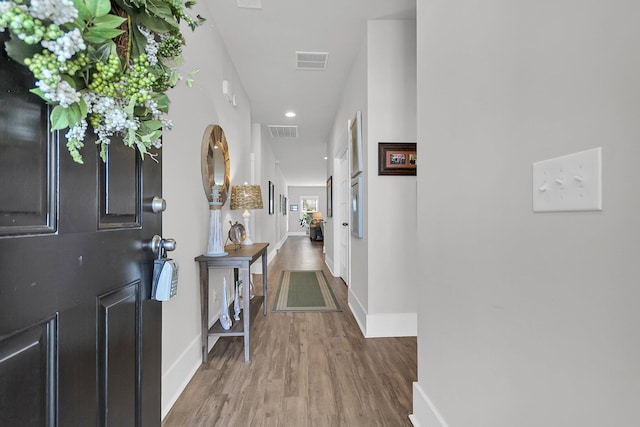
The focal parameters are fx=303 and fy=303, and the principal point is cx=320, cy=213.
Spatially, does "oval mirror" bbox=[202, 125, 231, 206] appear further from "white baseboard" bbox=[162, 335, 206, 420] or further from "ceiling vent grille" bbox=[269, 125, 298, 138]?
"ceiling vent grille" bbox=[269, 125, 298, 138]

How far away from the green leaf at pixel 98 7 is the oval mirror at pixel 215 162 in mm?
1721

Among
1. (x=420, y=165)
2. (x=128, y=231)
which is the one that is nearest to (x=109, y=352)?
(x=128, y=231)

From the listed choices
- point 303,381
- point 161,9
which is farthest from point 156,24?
point 303,381

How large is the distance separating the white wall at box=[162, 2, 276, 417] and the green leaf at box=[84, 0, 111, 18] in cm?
111

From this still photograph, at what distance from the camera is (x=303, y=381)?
6.25 ft

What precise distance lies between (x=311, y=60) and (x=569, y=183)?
120 inches

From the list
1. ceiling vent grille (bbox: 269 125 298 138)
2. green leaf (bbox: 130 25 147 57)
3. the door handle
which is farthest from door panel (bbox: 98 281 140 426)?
ceiling vent grille (bbox: 269 125 298 138)

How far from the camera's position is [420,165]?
155cm

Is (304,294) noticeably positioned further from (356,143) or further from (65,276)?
(65,276)

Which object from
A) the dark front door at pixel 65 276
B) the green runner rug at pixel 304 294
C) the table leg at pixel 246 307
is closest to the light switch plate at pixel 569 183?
the dark front door at pixel 65 276

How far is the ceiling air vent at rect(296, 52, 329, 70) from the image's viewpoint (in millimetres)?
3109

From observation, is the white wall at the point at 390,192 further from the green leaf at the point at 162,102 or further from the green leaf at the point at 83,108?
the green leaf at the point at 83,108

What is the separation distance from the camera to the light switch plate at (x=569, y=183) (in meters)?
0.61

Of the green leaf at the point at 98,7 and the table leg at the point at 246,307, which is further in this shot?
the table leg at the point at 246,307
